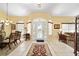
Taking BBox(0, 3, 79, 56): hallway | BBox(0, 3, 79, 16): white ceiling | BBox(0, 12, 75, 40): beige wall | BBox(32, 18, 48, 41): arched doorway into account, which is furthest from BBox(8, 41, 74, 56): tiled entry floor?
BBox(0, 3, 79, 16): white ceiling

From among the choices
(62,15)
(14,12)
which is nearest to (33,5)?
(14,12)

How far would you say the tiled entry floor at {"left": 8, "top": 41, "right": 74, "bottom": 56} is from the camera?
3.18 metres

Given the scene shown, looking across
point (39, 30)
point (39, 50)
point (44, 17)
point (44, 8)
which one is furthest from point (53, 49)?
point (44, 8)

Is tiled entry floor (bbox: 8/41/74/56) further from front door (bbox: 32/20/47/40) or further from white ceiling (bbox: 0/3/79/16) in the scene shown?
white ceiling (bbox: 0/3/79/16)

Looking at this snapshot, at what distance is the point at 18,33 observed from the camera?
3.28 meters

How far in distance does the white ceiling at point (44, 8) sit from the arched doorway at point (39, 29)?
0.22 meters

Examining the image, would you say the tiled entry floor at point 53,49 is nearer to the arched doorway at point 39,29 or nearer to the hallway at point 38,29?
the hallway at point 38,29

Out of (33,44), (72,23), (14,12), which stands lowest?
(33,44)

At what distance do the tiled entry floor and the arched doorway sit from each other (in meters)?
0.15

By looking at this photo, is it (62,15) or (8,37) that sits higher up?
(62,15)

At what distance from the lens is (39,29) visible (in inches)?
133

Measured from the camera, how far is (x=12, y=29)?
322 centimetres

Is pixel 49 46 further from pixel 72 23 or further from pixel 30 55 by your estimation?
pixel 72 23

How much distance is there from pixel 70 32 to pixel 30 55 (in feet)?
3.04
